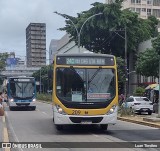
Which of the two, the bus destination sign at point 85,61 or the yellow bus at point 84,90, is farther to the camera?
the bus destination sign at point 85,61

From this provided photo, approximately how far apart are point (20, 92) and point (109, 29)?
60.8 feet

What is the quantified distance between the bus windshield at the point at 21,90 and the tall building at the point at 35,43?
76284mm

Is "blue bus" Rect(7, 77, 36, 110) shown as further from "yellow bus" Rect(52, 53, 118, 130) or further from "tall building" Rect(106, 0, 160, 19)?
"tall building" Rect(106, 0, 160, 19)

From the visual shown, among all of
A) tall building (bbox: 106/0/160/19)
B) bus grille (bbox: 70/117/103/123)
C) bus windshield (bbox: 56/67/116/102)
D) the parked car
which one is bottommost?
the parked car

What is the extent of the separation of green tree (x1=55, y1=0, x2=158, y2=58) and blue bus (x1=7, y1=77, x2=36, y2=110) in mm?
16240

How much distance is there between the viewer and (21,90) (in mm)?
39062

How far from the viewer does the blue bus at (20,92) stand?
128ft

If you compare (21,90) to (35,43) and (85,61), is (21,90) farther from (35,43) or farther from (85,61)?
(35,43)

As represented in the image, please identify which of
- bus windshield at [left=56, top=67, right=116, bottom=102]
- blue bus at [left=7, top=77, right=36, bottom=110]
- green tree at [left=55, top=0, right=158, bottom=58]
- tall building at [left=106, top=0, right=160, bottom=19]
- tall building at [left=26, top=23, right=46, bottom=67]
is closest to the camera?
bus windshield at [left=56, top=67, right=116, bottom=102]

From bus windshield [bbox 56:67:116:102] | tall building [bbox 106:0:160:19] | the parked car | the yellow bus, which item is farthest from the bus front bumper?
tall building [bbox 106:0:160:19]

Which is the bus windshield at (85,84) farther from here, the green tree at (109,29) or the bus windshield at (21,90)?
the green tree at (109,29)

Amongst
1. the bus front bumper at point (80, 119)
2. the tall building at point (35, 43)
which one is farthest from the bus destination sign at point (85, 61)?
the tall building at point (35, 43)

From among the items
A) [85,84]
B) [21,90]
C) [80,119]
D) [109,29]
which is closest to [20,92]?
[21,90]

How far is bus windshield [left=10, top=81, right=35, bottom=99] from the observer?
3894cm
